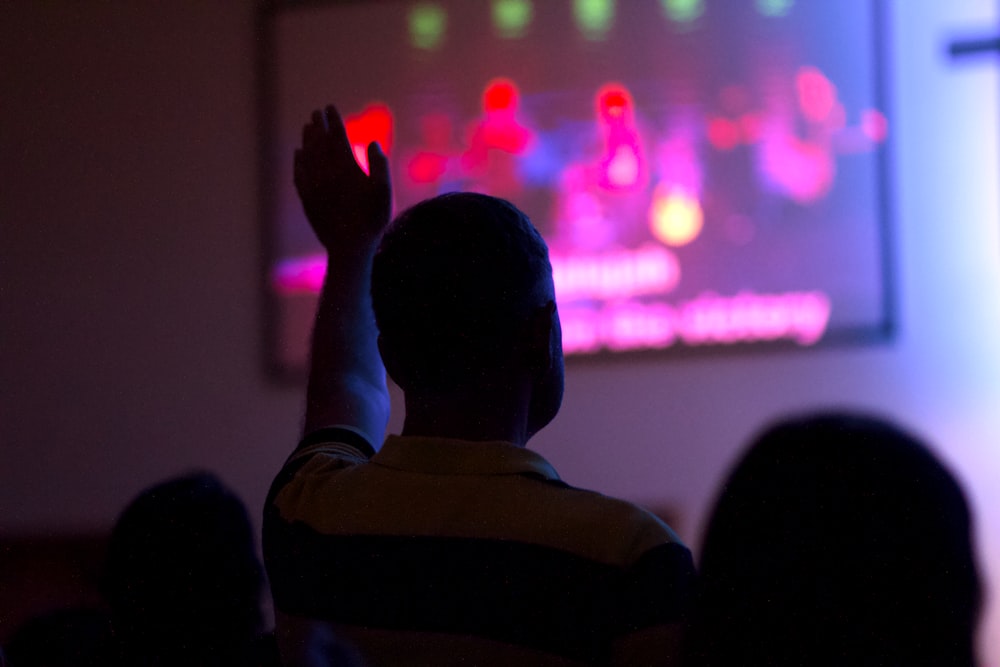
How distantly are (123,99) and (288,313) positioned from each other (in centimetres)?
101

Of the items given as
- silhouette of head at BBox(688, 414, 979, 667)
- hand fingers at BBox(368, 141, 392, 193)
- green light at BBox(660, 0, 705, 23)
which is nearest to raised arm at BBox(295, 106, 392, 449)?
hand fingers at BBox(368, 141, 392, 193)

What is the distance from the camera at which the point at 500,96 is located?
122 inches

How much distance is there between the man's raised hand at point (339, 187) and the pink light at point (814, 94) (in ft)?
7.40

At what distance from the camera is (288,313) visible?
10.4 ft

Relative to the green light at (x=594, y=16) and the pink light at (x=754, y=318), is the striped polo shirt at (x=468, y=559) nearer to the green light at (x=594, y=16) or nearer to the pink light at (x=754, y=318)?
the pink light at (x=754, y=318)

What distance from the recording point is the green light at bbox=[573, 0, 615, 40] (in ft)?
10.0

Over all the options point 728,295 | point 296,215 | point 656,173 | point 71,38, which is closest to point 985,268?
point 728,295

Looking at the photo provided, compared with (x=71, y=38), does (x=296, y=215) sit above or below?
below

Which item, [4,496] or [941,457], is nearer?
[941,457]

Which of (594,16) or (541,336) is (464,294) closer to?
(541,336)

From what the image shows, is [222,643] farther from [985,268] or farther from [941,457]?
[985,268]

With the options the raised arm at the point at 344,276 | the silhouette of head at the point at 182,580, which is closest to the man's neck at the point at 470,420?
the raised arm at the point at 344,276

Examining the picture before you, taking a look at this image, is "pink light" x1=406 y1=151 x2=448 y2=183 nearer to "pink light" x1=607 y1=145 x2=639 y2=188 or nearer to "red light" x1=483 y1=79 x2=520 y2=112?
"red light" x1=483 y1=79 x2=520 y2=112

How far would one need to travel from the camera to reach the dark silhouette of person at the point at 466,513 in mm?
649
